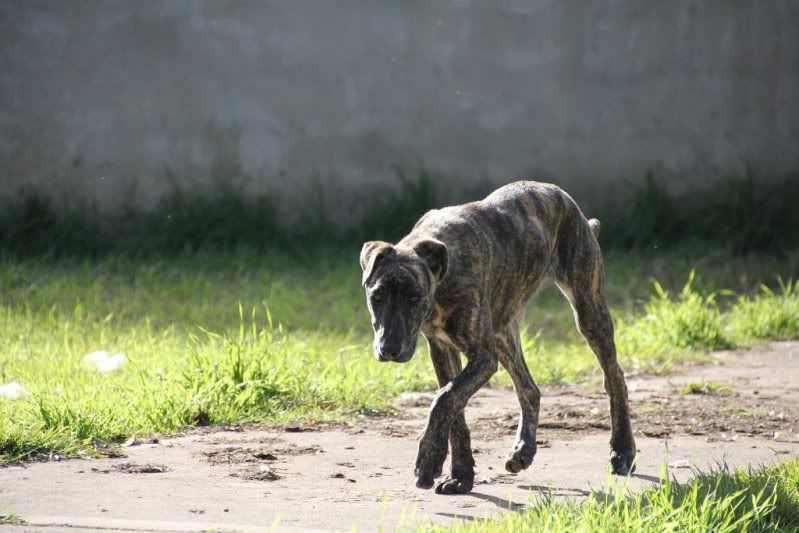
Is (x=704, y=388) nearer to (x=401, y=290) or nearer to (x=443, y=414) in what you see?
(x=443, y=414)

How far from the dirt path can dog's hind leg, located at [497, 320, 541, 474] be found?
0.43 feet

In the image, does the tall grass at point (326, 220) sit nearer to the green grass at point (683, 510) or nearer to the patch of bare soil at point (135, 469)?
the patch of bare soil at point (135, 469)

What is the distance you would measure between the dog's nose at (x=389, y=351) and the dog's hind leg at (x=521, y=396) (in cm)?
98

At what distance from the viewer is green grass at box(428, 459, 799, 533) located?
4.53m

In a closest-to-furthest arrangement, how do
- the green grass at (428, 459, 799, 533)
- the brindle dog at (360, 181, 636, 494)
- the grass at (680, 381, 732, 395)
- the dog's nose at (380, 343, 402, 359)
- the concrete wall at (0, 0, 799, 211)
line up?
1. the green grass at (428, 459, 799, 533)
2. the dog's nose at (380, 343, 402, 359)
3. the brindle dog at (360, 181, 636, 494)
4. the grass at (680, 381, 732, 395)
5. the concrete wall at (0, 0, 799, 211)

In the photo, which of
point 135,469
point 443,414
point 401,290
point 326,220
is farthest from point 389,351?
point 326,220

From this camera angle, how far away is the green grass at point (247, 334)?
22.5 ft

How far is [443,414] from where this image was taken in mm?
5305

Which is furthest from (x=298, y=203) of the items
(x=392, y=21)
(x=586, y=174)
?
(x=586, y=174)

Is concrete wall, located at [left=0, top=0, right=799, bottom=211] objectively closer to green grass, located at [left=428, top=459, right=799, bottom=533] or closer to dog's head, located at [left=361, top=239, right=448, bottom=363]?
dog's head, located at [left=361, top=239, right=448, bottom=363]

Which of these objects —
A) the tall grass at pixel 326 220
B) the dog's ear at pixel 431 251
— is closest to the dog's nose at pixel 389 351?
the dog's ear at pixel 431 251

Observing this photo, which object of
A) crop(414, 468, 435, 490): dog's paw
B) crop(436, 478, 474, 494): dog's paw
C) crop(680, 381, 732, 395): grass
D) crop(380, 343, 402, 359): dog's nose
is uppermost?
crop(380, 343, 402, 359): dog's nose

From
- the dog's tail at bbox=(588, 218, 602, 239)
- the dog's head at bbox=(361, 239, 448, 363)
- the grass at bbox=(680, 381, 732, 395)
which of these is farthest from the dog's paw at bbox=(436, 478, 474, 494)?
the grass at bbox=(680, 381, 732, 395)

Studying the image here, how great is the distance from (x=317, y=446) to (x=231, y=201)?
5784 mm
